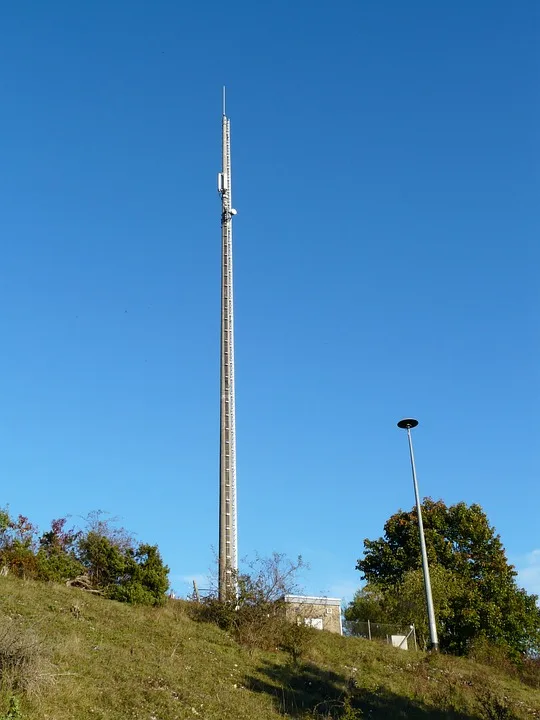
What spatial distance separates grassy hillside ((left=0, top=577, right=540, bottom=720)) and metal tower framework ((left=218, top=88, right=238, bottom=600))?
9.14 ft

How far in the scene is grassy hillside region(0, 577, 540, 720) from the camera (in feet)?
45.1

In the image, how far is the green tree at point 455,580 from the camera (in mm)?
40938

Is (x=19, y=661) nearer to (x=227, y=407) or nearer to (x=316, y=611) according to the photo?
(x=316, y=611)

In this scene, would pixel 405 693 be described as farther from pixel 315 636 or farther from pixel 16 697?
pixel 16 697

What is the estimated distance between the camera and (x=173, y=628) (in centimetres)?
2241

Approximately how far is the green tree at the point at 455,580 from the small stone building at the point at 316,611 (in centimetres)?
857

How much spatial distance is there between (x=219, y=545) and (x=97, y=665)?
14126mm

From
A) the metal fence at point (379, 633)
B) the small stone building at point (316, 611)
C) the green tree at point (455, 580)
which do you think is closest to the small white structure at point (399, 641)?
the metal fence at point (379, 633)

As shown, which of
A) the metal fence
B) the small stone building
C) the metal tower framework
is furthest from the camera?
the metal fence

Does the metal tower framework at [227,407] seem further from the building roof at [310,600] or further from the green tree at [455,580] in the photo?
the green tree at [455,580]

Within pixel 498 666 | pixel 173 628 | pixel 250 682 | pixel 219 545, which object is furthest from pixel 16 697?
pixel 498 666

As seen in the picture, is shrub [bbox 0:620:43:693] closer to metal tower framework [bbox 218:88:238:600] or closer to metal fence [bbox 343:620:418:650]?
metal tower framework [bbox 218:88:238:600]

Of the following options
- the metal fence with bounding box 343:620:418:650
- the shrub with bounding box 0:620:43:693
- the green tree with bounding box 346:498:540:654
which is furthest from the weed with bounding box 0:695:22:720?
the green tree with bounding box 346:498:540:654

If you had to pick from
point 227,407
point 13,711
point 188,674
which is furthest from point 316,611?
point 13,711
